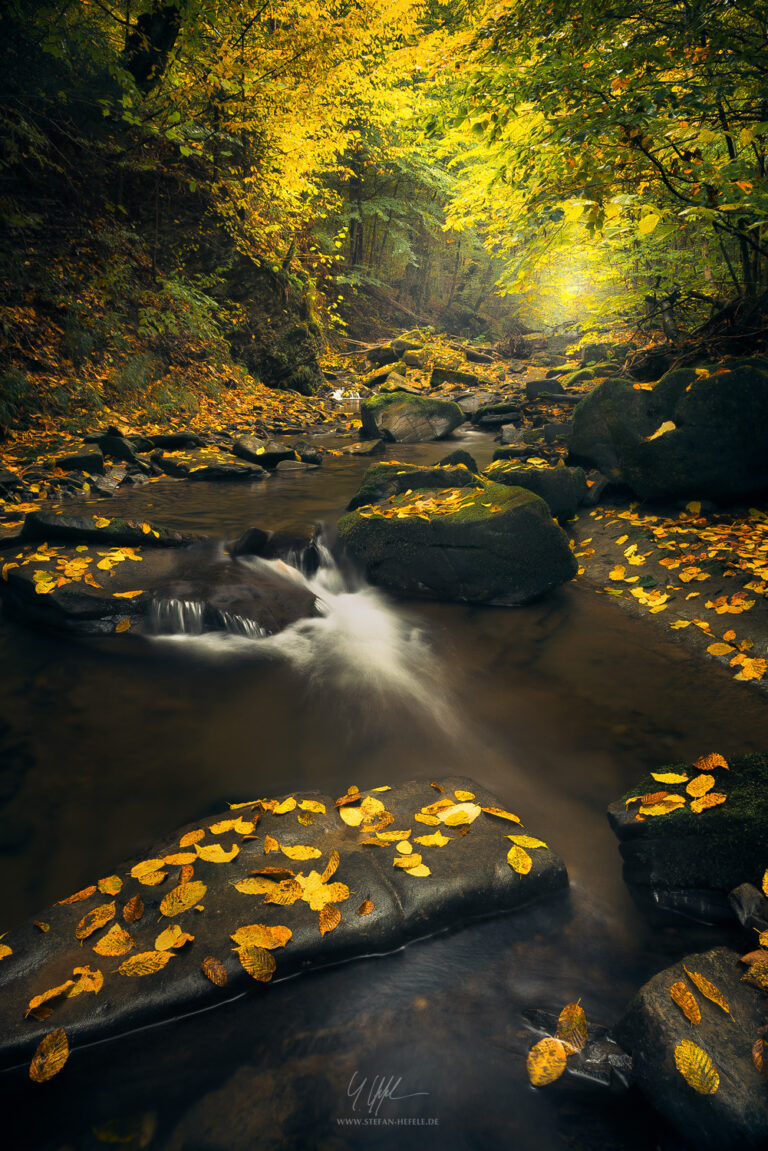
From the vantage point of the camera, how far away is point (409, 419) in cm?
1283

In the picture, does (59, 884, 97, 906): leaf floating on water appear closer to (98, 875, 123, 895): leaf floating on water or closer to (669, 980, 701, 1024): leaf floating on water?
(98, 875, 123, 895): leaf floating on water

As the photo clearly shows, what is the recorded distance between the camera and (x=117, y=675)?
4352 mm

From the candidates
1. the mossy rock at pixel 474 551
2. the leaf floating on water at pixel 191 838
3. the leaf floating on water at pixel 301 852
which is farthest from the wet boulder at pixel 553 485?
the leaf floating on water at pixel 191 838

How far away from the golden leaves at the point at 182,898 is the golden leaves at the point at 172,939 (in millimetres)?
87

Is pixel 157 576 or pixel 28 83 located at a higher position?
pixel 28 83

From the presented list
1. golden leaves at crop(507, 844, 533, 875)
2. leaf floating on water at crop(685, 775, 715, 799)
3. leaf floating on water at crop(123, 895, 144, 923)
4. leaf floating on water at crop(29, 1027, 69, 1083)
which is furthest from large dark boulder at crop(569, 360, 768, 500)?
leaf floating on water at crop(29, 1027, 69, 1083)

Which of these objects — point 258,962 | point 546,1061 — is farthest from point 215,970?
point 546,1061

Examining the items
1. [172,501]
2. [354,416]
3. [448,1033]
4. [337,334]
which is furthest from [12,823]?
[337,334]

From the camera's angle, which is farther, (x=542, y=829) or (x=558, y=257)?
(x=558, y=257)

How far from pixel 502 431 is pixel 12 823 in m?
12.1

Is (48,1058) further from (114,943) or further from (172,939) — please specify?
(172,939)

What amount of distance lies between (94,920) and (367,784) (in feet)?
5.42

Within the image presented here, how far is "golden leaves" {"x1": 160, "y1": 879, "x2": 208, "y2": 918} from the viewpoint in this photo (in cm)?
228

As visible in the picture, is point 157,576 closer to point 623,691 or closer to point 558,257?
point 623,691
